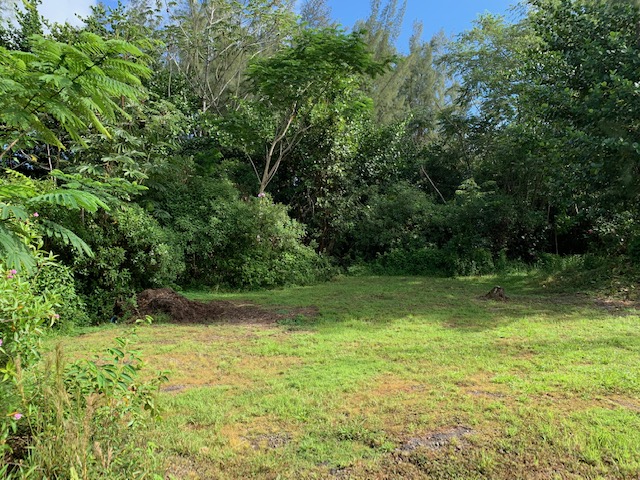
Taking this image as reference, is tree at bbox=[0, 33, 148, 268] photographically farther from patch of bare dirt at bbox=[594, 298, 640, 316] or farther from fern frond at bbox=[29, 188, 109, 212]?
patch of bare dirt at bbox=[594, 298, 640, 316]

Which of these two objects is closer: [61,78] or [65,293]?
[61,78]

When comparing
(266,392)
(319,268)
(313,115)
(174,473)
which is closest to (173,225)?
(319,268)

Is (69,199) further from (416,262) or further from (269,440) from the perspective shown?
(416,262)

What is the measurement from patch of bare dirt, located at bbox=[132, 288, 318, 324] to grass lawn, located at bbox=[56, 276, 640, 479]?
1.52 ft

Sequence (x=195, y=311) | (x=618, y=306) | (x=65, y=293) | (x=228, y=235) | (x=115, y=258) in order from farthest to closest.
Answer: (x=228, y=235), (x=618, y=306), (x=195, y=311), (x=115, y=258), (x=65, y=293)

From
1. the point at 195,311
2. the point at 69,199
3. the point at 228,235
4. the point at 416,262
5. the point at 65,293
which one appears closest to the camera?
the point at 69,199

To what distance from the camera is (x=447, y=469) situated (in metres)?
2.22

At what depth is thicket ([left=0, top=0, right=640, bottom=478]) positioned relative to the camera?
179cm

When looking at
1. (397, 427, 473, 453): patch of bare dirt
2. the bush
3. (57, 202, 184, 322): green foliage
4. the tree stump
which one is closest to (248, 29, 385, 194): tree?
the bush

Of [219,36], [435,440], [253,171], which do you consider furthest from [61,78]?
[219,36]

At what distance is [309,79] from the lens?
10.3 m

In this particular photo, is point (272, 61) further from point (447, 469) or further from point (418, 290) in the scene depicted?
point (447, 469)

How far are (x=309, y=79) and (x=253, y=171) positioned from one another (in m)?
3.92

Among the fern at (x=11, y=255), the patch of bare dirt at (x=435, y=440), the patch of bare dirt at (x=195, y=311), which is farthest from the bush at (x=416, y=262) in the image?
the fern at (x=11, y=255)
